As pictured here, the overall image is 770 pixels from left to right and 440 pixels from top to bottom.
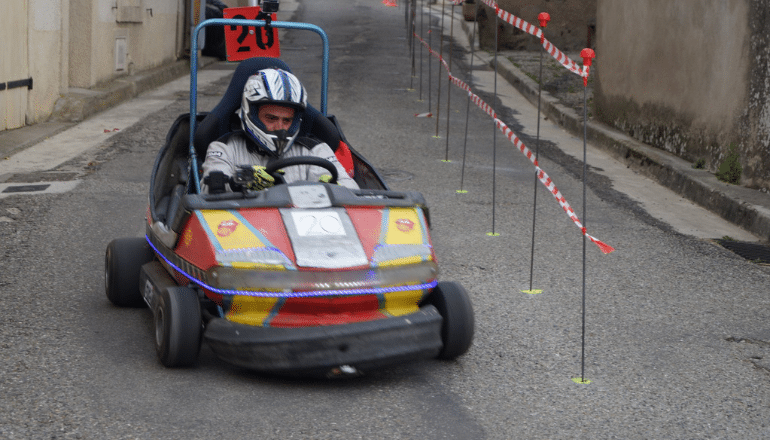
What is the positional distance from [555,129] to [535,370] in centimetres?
932

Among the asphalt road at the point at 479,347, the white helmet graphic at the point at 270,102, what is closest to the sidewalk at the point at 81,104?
the asphalt road at the point at 479,347

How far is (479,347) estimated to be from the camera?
501 cm

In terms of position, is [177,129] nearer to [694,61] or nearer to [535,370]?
[535,370]

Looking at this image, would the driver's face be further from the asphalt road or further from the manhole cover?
the manhole cover

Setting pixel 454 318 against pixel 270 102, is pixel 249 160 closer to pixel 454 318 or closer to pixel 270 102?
pixel 270 102

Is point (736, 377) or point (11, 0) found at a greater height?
point (11, 0)

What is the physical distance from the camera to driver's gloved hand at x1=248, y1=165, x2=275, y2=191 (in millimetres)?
5164

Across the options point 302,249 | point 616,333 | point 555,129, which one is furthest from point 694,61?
point 302,249

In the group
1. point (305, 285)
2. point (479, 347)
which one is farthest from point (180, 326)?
point (479, 347)

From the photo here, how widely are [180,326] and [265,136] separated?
4.78ft

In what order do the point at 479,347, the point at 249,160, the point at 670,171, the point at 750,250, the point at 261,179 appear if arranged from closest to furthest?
the point at 479,347, the point at 261,179, the point at 249,160, the point at 750,250, the point at 670,171

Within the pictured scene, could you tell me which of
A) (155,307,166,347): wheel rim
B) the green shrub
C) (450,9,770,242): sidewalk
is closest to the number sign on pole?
(155,307,166,347): wheel rim

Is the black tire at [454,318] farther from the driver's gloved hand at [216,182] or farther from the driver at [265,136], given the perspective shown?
the driver's gloved hand at [216,182]

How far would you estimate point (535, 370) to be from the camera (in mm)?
4715
